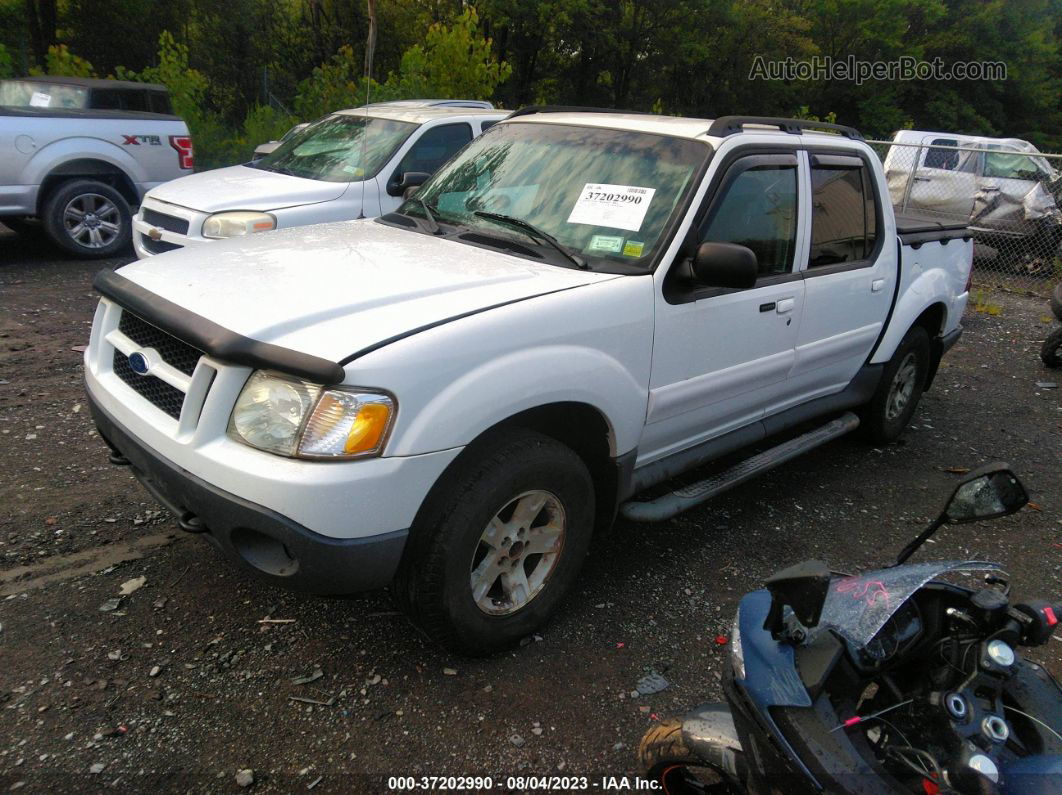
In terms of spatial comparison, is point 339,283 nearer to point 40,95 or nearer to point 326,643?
point 326,643

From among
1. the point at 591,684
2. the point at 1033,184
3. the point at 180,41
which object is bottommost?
the point at 591,684

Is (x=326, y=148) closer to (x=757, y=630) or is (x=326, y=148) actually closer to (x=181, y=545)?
(x=181, y=545)

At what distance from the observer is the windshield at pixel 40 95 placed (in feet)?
28.7

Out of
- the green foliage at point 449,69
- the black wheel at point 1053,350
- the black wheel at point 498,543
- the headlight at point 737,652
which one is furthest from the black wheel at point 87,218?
the black wheel at point 1053,350

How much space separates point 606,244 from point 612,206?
7.9 inches

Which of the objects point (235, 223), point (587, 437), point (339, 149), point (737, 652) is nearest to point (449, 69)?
point (339, 149)

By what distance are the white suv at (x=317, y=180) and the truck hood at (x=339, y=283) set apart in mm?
3086

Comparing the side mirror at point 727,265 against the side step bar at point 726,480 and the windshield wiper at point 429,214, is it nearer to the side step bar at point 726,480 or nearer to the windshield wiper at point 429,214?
the side step bar at point 726,480

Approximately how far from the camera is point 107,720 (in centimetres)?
256

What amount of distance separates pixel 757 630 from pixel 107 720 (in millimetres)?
2064

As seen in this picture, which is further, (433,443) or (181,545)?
(181,545)

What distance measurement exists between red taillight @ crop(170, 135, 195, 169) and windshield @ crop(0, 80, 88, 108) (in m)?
0.97

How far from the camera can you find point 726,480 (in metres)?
3.70

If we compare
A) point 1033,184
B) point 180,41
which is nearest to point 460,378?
point 1033,184
